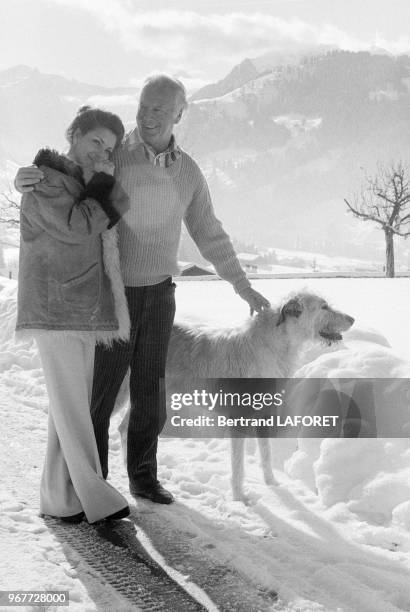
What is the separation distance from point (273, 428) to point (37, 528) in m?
2.54

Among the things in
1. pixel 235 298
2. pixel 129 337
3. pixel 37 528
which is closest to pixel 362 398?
pixel 129 337

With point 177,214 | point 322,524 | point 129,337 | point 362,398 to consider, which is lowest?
point 322,524

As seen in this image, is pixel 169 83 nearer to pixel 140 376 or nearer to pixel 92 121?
pixel 92 121

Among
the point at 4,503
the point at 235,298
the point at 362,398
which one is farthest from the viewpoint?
the point at 235,298

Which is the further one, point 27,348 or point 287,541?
point 27,348

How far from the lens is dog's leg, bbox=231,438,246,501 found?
4.78 m

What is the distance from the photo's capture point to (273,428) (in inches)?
229

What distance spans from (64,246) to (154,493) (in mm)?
1877

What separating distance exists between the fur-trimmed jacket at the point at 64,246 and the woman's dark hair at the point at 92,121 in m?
0.25

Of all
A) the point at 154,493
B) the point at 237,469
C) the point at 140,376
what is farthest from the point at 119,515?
the point at 237,469

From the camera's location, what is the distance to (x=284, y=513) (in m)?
4.54

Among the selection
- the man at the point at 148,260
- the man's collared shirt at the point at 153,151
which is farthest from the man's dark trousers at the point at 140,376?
the man's collared shirt at the point at 153,151

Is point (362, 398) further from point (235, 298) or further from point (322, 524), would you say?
point (235, 298)

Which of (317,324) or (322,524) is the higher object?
(317,324)
